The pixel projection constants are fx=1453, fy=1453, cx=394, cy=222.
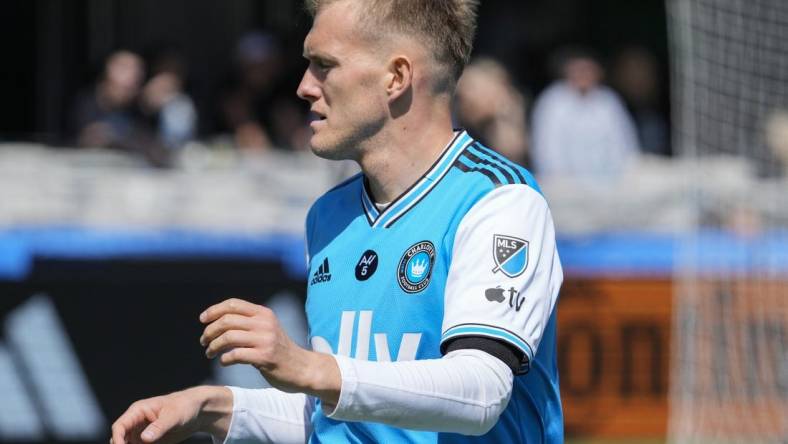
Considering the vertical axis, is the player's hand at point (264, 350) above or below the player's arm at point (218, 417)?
above

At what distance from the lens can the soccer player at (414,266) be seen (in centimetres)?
309

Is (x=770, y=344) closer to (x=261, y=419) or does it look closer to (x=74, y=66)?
(x=261, y=419)

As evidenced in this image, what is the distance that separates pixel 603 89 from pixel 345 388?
352 inches

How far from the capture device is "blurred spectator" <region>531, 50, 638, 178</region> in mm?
11086

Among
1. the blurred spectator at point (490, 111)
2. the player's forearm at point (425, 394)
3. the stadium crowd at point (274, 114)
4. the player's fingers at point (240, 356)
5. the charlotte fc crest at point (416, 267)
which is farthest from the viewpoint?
the stadium crowd at point (274, 114)

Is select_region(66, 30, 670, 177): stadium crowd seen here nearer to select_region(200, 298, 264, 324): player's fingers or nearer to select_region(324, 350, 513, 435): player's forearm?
select_region(324, 350, 513, 435): player's forearm

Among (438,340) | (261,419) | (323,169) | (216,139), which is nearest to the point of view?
(438,340)

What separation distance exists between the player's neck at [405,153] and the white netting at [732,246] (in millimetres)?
5907

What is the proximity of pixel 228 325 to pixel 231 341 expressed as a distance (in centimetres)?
3

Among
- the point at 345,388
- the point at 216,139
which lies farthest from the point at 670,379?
the point at 345,388

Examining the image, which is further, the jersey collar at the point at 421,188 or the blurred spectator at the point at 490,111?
the blurred spectator at the point at 490,111

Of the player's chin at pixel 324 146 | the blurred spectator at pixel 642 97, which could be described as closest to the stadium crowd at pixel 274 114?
the blurred spectator at pixel 642 97

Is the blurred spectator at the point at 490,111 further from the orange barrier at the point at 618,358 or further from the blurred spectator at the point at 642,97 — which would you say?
the blurred spectator at the point at 642,97

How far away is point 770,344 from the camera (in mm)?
9172
